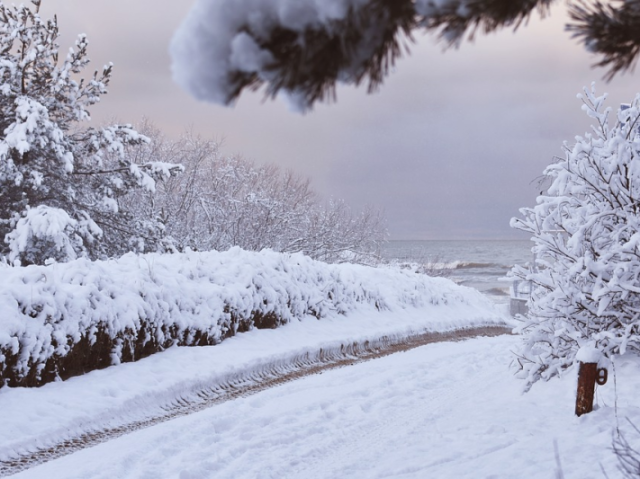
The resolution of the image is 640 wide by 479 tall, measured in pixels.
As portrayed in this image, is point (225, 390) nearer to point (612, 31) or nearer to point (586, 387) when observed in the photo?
point (586, 387)

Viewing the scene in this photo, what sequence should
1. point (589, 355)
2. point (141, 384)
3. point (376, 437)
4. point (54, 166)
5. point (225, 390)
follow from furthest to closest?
point (54, 166)
point (225, 390)
point (141, 384)
point (376, 437)
point (589, 355)

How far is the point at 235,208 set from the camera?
21.8 m

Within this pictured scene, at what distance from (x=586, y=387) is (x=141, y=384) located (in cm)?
530

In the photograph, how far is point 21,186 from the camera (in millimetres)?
13367

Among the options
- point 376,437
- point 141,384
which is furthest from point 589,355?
point 141,384

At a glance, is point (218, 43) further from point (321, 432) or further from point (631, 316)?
point (631, 316)

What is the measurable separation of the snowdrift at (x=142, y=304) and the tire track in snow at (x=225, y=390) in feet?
3.89

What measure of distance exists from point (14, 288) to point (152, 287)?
2.35 m

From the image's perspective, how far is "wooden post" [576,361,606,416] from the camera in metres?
5.49

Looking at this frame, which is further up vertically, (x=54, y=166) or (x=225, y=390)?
(x=54, y=166)

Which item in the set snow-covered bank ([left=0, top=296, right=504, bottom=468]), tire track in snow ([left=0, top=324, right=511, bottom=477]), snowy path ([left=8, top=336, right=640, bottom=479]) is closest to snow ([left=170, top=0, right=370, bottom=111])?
snowy path ([left=8, top=336, right=640, bottom=479])

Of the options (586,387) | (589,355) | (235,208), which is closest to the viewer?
(589,355)

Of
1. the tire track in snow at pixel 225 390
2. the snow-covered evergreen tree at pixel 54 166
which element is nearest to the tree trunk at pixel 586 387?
the tire track in snow at pixel 225 390

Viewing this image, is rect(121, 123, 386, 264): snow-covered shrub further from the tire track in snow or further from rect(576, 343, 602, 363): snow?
rect(576, 343, 602, 363): snow
